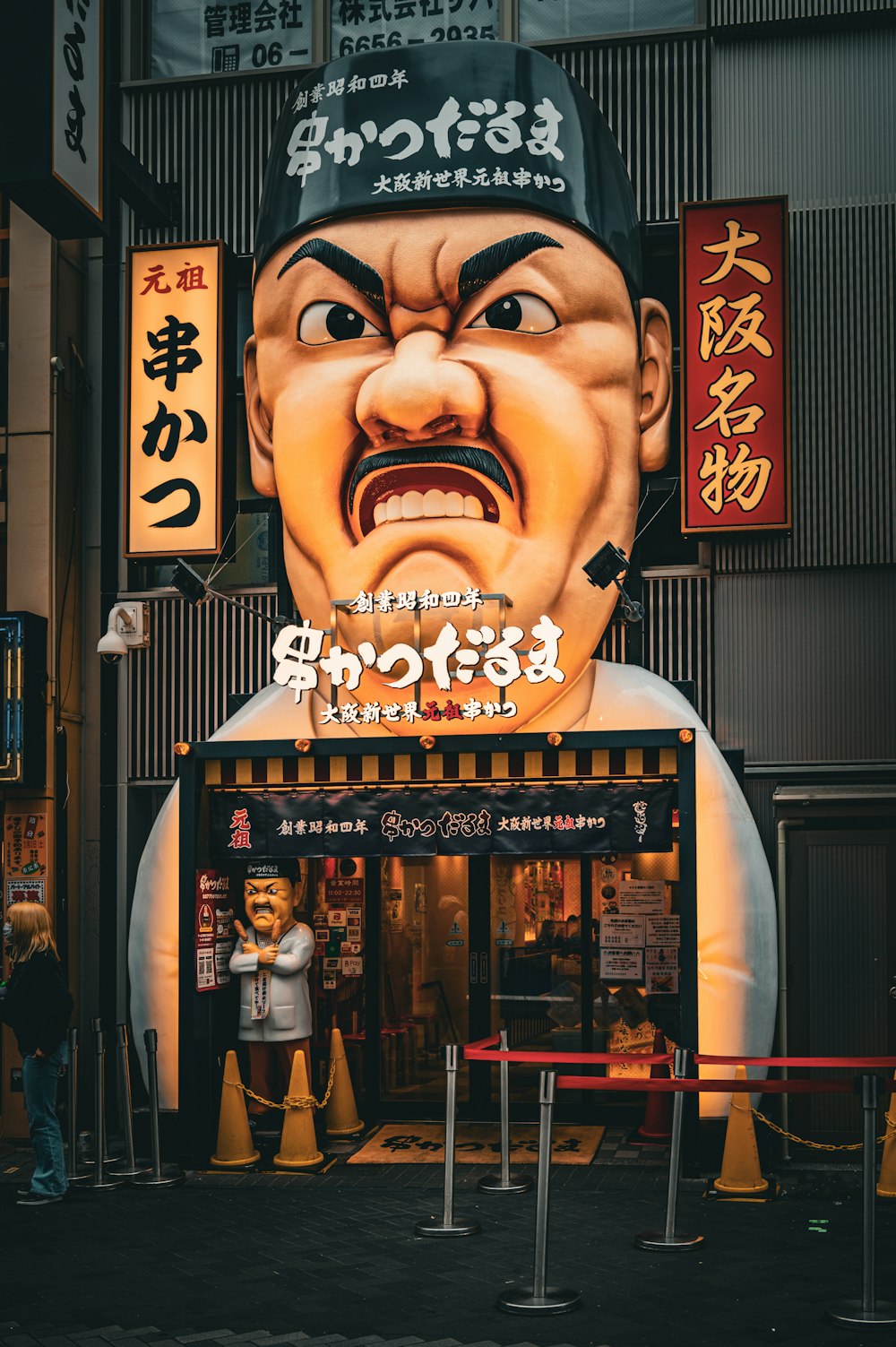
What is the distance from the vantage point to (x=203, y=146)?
14453 mm

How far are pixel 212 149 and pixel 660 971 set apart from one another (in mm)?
9274

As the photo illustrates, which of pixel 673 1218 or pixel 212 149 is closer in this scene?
pixel 673 1218

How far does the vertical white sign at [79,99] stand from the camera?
1241cm

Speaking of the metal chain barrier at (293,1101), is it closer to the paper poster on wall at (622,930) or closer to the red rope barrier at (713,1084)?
the paper poster on wall at (622,930)

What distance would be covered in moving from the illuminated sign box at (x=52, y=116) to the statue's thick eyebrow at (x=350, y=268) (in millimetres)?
2026

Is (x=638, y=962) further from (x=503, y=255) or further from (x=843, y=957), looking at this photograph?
(x=503, y=255)

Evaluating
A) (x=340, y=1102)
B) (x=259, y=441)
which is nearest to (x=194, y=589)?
(x=259, y=441)

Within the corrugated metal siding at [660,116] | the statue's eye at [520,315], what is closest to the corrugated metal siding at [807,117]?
the corrugated metal siding at [660,116]

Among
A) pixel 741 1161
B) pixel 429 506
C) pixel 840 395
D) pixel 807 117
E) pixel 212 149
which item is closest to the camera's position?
pixel 741 1161

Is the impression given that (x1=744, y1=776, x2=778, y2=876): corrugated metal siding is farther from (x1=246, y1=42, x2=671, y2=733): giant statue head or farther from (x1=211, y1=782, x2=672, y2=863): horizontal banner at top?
(x1=246, y1=42, x2=671, y2=733): giant statue head

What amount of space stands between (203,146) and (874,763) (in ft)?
29.3

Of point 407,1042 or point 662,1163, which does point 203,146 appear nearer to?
point 407,1042

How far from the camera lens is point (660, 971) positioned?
1352cm

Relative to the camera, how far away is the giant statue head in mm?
12320
